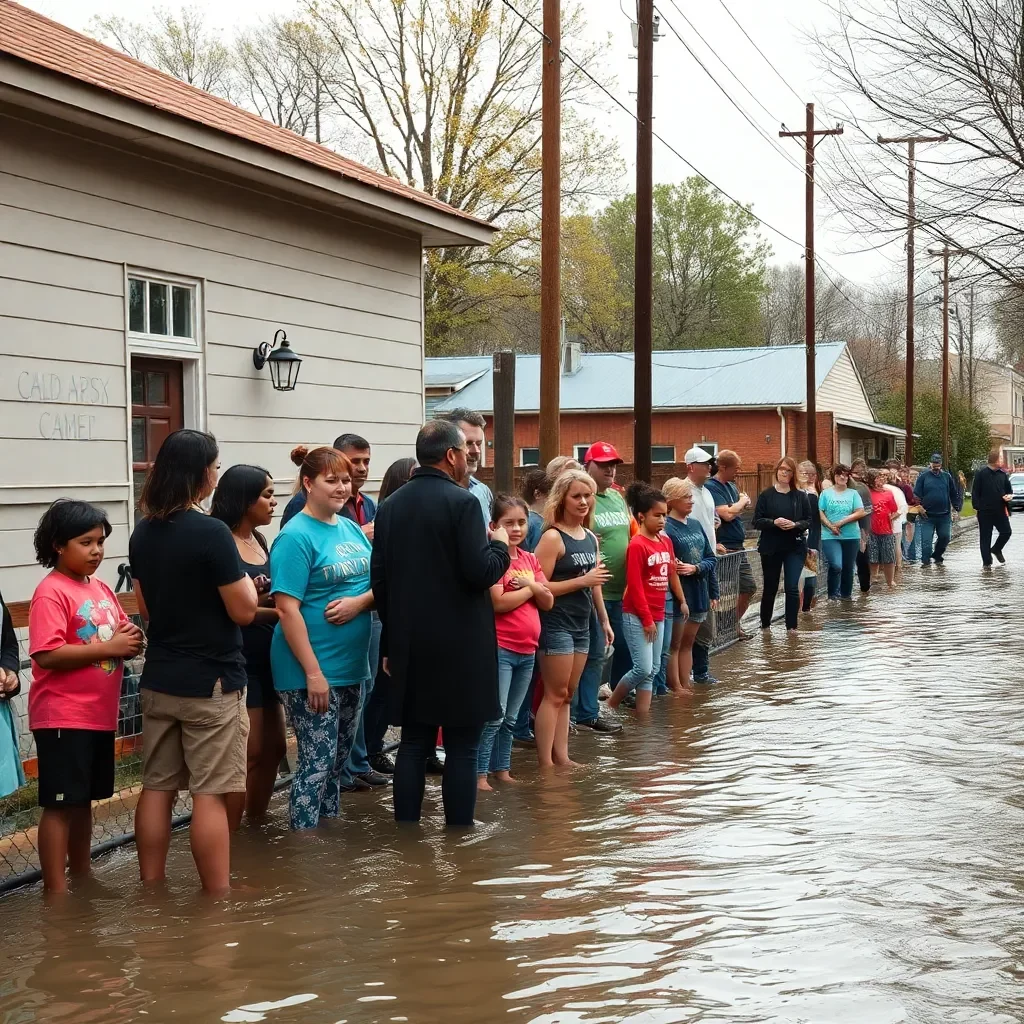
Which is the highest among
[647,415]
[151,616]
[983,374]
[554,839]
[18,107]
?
[983,374]

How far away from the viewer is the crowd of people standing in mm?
5660

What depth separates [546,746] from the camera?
8477 mm

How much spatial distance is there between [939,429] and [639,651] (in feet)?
161

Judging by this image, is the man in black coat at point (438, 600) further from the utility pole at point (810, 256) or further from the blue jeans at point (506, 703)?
the utility pole at point (810, 256)

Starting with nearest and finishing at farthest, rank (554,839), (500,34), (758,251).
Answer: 1. (554,839)
2. (500,34)
3. (758,251)

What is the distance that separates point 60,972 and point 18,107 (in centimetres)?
621

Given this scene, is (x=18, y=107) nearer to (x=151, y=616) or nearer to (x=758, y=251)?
(x=151, y=616)

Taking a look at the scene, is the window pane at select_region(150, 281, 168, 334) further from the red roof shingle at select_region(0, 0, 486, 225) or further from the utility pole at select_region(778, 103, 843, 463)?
the utility pole at select_region(778, 103, 843, 463)

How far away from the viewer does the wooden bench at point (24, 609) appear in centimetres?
870

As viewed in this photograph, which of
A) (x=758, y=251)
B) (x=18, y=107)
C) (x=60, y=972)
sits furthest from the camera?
(x=758, y=251)

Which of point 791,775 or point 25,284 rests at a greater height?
point 25,284

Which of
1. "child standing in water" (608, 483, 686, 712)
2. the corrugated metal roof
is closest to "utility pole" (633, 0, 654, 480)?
"child standing in water" (608, 483, 686, 712)

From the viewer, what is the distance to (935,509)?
2578 centimetres

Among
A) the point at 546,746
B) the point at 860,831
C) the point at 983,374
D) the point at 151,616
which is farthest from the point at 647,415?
the point at 983,374
